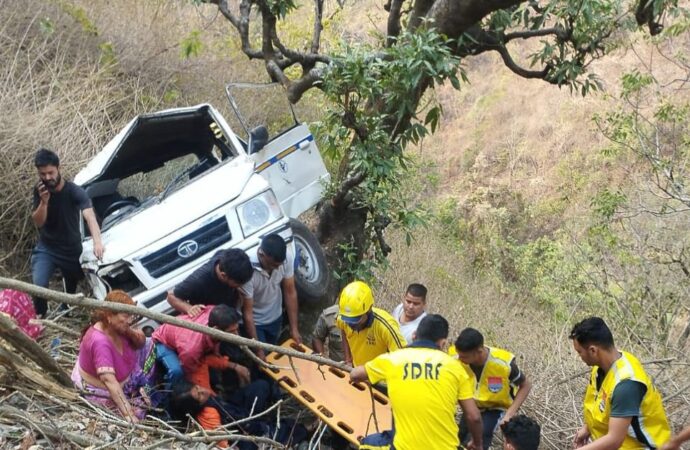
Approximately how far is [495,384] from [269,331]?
190 centimetres

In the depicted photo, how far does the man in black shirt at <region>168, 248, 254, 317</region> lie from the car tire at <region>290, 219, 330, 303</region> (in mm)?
968

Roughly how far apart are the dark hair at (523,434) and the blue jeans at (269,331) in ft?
7.78

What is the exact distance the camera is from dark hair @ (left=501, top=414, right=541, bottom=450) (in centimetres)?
380

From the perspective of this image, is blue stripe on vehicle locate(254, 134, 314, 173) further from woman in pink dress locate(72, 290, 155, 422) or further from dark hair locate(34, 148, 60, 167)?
woman in pink dress locate(72, 290, 155, 422)

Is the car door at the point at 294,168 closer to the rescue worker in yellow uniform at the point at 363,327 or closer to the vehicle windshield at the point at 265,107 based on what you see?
the rescue worker in yellow uniform at the point at 363,327

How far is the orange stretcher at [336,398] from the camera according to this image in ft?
15.7

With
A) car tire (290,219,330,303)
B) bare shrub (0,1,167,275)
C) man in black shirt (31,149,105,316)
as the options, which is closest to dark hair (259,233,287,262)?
car tire (290,219,330,303)

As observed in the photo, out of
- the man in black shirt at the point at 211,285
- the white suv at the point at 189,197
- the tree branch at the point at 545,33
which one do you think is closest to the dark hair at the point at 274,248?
the man in black shirt at the point at 211,285

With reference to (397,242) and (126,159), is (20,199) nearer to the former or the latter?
(126,159)

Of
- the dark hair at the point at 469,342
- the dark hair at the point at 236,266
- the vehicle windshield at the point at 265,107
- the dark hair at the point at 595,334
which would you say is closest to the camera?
the dark hair at the point at 595,334

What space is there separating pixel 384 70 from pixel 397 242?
22.4ft

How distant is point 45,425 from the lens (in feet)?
12.8

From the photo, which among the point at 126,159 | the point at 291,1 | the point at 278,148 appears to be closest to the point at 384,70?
the point at 278,148

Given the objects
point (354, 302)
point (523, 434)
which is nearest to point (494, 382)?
point (523, 434)
